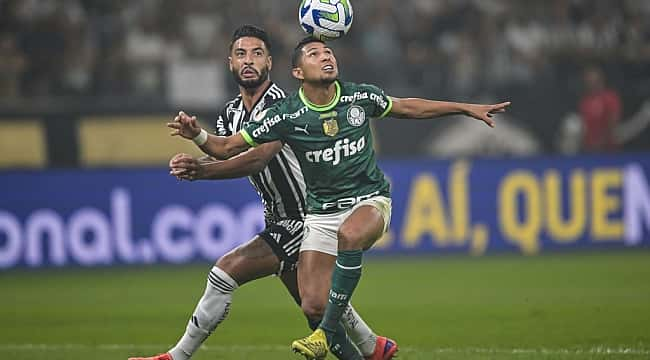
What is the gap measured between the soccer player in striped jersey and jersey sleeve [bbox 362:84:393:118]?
637 millimetres

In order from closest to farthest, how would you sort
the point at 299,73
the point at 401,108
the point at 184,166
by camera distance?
the point at 184,166, the point at 299,73, the point at 401,108

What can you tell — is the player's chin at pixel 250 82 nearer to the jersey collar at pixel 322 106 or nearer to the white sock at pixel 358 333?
the jersey collar at pixel 322 106

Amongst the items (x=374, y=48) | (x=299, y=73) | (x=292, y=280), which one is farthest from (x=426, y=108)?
(x=374, y=48)

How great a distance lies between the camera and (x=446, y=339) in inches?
395

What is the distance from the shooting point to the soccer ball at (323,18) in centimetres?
804

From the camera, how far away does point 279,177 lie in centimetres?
828

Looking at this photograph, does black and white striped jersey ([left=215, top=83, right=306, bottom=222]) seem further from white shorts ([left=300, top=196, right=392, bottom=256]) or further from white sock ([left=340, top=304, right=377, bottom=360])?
white sock ([left=340, top=304, right=377, bottom=360])

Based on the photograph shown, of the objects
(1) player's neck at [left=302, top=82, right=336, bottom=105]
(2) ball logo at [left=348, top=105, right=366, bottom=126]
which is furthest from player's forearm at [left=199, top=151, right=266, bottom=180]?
(2) ball logo at [left=348, top=105, right=366, bottom=126]

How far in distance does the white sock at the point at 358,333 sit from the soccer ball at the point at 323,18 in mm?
1819

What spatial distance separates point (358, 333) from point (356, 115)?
4.80ft

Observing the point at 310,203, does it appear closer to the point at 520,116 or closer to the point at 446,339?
the point at 446,339

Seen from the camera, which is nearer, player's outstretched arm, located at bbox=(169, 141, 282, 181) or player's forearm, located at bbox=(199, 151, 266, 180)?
player's outstretched arm, located at bbox=(169, 141, 282, 181)

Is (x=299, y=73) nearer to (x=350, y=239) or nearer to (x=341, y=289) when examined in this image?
(x=350, y=239)

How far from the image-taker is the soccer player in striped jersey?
805cm
